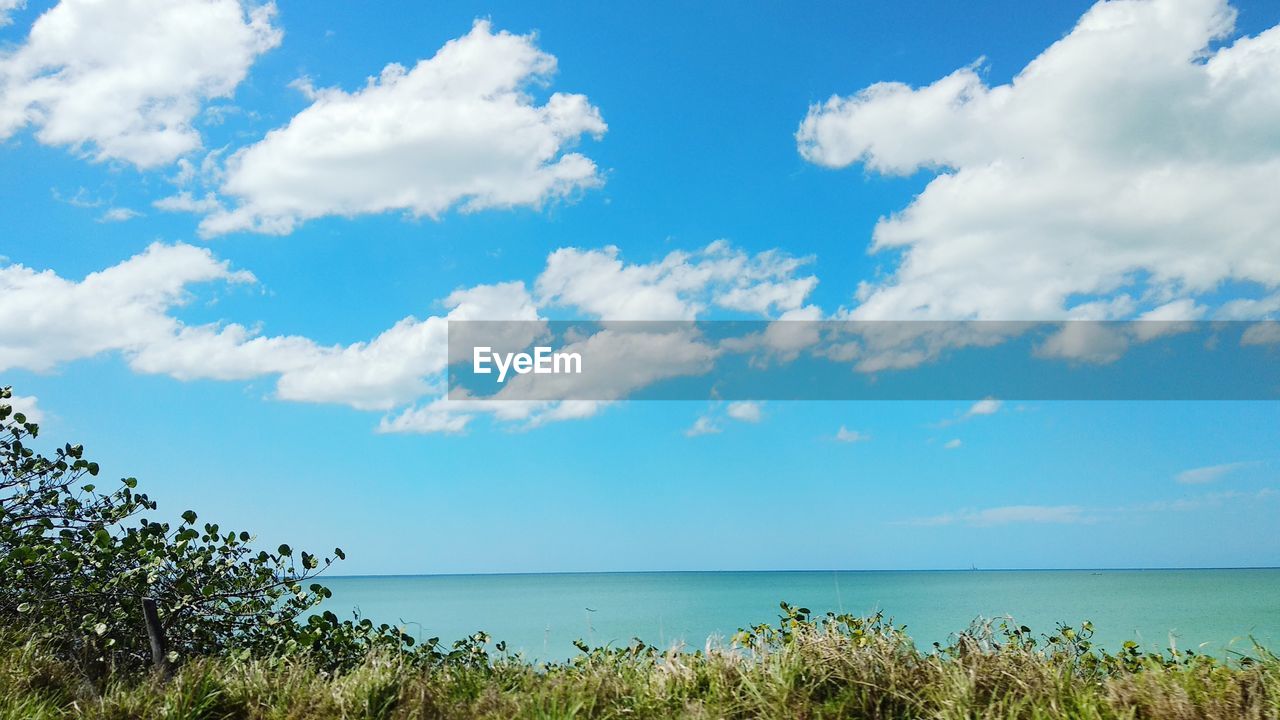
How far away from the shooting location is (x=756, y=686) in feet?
16.1

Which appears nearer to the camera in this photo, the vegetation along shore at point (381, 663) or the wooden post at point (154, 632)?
the vegetation along shore at point (381, 663)

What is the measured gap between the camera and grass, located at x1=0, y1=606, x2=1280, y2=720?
180 inches

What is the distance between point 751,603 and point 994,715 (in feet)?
213

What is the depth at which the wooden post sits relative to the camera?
6764 mm

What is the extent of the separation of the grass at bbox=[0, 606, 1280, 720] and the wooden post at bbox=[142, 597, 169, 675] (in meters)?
0.41

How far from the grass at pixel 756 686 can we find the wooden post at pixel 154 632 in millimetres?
412

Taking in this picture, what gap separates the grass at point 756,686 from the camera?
15.0ft

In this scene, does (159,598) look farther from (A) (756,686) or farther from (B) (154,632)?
(A) (756,686)

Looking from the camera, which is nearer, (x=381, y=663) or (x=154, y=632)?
(x=381, y=663)

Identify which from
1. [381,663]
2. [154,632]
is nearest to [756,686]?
[381,663]

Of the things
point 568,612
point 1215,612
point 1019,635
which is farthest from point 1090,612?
point 1019,635

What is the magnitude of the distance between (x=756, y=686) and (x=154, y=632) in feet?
16.4

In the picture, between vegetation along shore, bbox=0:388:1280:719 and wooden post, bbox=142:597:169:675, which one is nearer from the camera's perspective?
vegetation along shore, bbox=0:388:1280:719

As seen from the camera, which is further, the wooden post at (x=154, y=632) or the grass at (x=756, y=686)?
the wooden post at (x=154, y=632)
